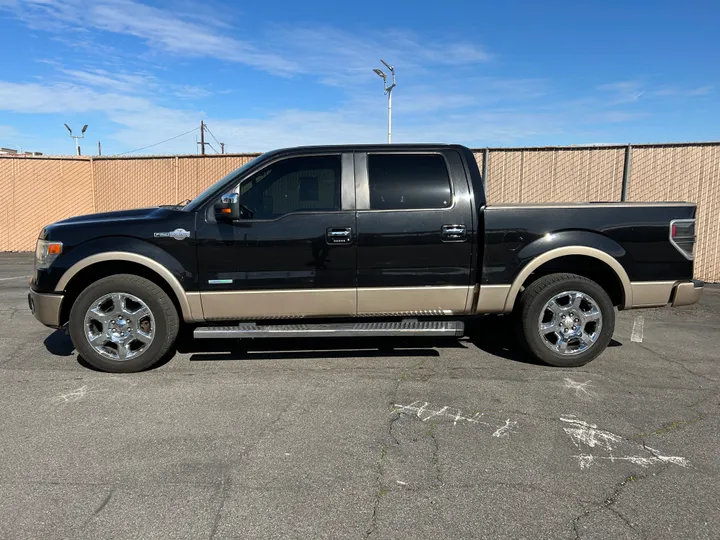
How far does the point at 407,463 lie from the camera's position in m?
3.09

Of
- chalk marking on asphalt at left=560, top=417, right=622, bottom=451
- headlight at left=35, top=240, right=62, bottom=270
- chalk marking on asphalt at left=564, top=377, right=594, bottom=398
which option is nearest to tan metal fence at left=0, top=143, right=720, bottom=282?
chalk marking on asphalt at left=564, top=377, right=594, bottom=398

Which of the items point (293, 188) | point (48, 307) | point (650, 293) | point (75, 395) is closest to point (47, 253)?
point (48, 307)

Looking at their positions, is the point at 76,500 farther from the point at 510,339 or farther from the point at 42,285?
the point at 510,339

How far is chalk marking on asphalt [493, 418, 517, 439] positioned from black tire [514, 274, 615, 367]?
137 centimetres

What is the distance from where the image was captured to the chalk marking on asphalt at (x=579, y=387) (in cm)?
421

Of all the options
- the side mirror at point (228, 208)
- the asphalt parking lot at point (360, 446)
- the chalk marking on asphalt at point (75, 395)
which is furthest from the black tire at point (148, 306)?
the side mirror at point (228, 208)

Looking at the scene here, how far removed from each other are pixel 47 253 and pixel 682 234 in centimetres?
583

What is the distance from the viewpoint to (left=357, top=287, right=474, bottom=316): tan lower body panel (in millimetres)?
4746

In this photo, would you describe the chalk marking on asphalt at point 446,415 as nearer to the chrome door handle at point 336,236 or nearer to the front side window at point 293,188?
the chrome door handle at point 336,236

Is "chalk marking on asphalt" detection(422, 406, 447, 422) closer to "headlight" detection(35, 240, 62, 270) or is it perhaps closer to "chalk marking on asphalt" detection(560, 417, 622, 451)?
"chalk marking on asphalt" detection(560, 417, 622, 451)

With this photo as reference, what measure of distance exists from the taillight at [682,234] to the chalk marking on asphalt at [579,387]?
159 cm

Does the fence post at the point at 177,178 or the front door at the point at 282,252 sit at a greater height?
the fence post at the point at 177,178

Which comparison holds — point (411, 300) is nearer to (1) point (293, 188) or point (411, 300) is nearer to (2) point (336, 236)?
(2) point (336, 236)

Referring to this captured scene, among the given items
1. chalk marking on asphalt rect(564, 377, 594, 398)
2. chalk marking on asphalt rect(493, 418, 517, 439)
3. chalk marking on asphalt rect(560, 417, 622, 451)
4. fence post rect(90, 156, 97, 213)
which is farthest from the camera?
fence post rect(90, 156, 97, 213)
